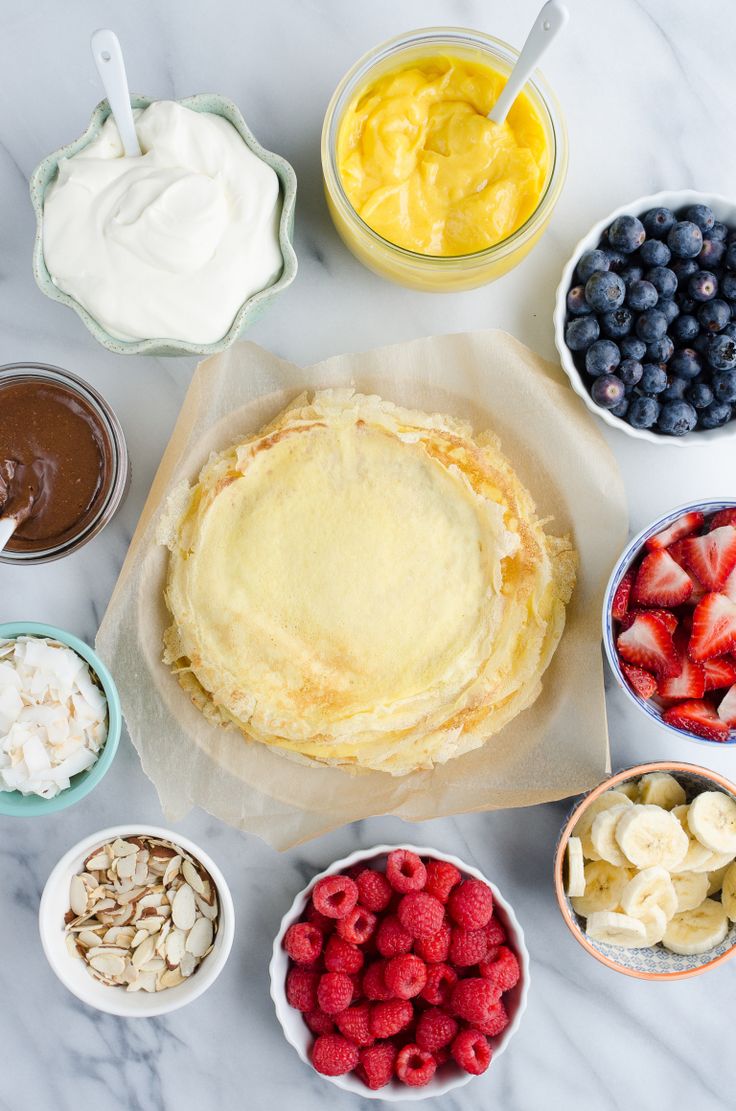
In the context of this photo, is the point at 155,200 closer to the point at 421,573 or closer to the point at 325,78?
the point at 325,78

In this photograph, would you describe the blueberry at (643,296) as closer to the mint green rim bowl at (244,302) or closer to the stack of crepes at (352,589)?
the stack of crepes at (352,589)

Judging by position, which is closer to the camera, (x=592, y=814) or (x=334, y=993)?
(x=334, y=993)

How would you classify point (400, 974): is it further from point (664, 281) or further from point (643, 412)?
point (664, 281)

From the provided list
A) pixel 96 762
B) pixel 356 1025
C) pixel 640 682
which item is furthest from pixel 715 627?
pixel 96 762

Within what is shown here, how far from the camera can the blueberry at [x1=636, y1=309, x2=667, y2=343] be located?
2.50 metres

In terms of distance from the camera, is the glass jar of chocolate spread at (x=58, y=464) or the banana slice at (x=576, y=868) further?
the banana slice at (x=576, y=868)

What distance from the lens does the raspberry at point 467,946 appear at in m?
2.60

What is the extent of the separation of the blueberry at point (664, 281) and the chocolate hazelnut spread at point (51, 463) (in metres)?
1.48

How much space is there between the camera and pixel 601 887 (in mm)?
2695

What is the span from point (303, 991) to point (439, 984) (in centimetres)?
37

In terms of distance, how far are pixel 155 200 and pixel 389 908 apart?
194cm

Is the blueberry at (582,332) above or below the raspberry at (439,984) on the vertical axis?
above

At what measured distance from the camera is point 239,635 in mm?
2541

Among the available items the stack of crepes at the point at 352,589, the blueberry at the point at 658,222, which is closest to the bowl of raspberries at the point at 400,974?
the stack of crepes at the point at 352,589
